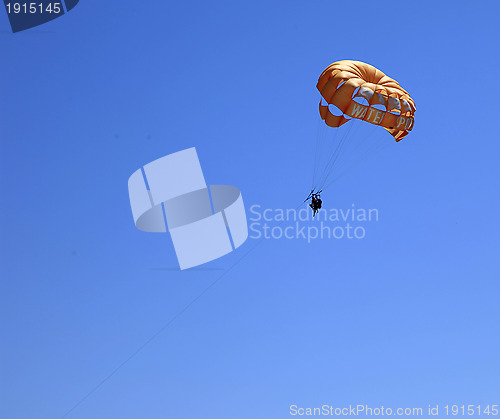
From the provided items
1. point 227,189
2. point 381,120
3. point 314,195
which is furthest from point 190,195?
point 381,120

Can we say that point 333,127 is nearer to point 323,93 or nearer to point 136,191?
point 323,93

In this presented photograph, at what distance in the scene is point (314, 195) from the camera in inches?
2036

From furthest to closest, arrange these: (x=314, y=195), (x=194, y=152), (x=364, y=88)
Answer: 1. (x=194, y=152)
2. (x=314, y=195)
3. (x=364, y=88)

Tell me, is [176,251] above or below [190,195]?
below

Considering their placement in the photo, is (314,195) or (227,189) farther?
(227,189)

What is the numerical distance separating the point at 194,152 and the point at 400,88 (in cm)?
1192

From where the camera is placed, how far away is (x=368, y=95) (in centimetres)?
4819

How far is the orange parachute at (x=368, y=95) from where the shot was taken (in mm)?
48531

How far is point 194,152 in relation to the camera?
181 ft

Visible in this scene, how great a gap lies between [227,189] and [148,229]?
16.8 feet

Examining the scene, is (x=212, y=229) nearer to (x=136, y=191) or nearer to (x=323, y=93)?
(x=136, y=191)

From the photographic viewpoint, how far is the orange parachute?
159 ft

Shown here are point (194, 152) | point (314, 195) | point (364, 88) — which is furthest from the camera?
point (194, 152)

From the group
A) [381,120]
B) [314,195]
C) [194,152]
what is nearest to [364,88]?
[381,120]
